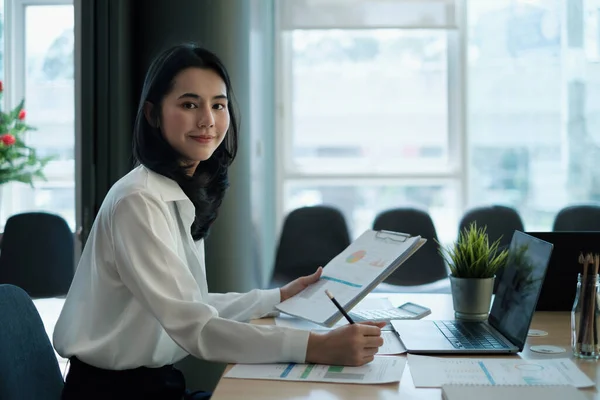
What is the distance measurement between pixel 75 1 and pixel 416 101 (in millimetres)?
2547

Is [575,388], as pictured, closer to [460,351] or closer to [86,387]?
[460,351]

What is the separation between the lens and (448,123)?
4.93 metres

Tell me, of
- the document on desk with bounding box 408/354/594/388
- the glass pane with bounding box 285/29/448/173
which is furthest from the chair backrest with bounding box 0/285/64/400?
the glass pane with bounding box 285/29/448/173

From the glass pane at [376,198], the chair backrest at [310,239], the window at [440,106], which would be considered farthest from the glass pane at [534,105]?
the chair backrest at [310,239]

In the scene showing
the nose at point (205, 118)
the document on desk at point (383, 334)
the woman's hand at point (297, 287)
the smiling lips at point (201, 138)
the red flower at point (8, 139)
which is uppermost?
the red flower at point (8, 139)

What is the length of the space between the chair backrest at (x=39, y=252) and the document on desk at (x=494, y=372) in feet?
7.52

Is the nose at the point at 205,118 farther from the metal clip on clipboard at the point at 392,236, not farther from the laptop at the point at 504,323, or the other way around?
the laptop at the point at 504,323

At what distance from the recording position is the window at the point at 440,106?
4816mm

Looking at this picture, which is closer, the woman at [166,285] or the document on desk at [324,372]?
the document on desk at [324,372]

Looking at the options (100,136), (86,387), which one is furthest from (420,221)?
(86,387)

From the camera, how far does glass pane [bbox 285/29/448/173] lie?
4.94 m

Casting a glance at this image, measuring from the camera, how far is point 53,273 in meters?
3.31

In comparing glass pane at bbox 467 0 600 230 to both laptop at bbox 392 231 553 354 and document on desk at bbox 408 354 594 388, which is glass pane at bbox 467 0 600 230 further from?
document on desk at bbox 408 354 594 388

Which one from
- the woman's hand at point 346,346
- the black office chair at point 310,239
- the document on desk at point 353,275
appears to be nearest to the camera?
the woman's hand at point 346,346
